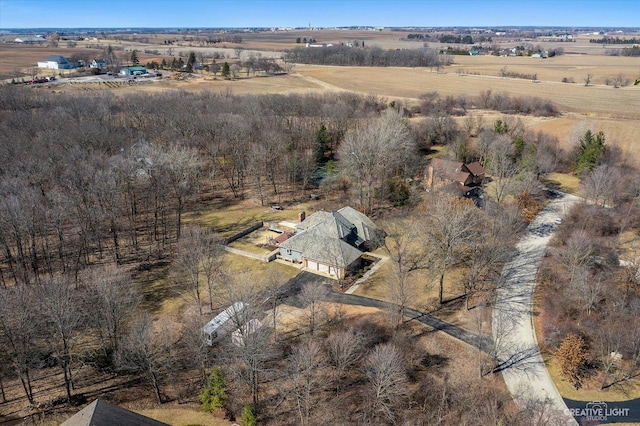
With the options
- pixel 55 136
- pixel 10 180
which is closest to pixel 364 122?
pixel 55 136

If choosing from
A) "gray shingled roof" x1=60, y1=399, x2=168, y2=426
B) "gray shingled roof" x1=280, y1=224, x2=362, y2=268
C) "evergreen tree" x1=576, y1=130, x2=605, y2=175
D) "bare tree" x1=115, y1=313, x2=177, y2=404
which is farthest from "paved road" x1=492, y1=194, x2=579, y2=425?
"bare tree" x1=115, y1=313, x2=177, y2=404

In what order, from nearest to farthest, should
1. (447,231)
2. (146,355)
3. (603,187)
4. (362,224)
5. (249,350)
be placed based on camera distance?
(249,350) → (146,355) → (447,231) → (362,224) → (603,187)

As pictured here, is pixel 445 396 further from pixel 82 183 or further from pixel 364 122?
pixel 364 122

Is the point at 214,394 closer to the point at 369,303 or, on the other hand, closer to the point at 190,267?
the point at 190,267

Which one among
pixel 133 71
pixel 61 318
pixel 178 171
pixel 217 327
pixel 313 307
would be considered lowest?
pixel 217 327

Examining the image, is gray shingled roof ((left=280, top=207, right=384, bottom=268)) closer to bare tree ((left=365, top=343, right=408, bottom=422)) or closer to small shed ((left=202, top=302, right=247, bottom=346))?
small shed ((left=202, top=302, right=247, bottom=346))

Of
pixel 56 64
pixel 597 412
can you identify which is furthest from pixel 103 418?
pixel 56 64
